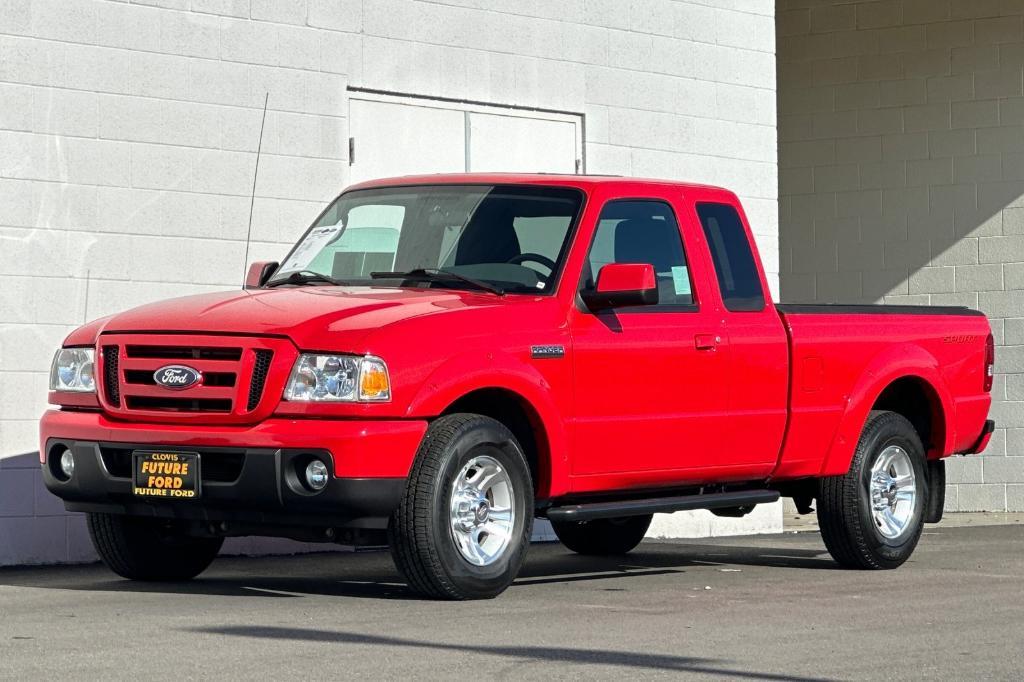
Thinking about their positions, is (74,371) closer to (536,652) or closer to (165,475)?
(165,475)

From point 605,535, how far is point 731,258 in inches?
96.1

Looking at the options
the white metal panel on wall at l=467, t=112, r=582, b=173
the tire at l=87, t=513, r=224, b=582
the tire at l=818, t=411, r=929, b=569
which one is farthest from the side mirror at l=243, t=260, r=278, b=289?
the white metal panel on wall at l=467, t=112, r=582, b=173

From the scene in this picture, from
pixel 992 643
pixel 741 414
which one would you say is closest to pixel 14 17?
pixel 741 414

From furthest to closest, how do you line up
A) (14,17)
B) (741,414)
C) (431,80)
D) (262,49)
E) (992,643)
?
(431,80) → (262,49) → (14,17) → (741,414) → (992,643)

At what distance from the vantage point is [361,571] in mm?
10656

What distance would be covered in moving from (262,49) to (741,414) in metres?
4.12

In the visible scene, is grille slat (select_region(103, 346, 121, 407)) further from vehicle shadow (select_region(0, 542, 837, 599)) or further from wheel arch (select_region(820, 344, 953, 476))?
wheel arch (select_region(820, 344, 953, 476))

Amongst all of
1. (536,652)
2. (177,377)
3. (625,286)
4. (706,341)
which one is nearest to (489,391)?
(625,286)

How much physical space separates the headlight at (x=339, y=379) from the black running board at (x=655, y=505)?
1328 millimetres

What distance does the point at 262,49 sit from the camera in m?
12.2

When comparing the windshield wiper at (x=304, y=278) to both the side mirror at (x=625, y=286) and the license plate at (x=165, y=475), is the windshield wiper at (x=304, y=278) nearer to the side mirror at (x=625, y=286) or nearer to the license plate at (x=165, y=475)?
the side mirror at (x=625, y=286)

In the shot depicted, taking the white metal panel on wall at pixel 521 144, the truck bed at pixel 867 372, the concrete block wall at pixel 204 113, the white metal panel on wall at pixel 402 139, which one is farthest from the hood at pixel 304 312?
the white metal panel on wall at pixel 521 144

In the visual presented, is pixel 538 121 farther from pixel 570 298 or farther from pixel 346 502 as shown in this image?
pixel 346 502

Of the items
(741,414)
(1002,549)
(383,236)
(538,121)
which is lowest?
(1002,549)
